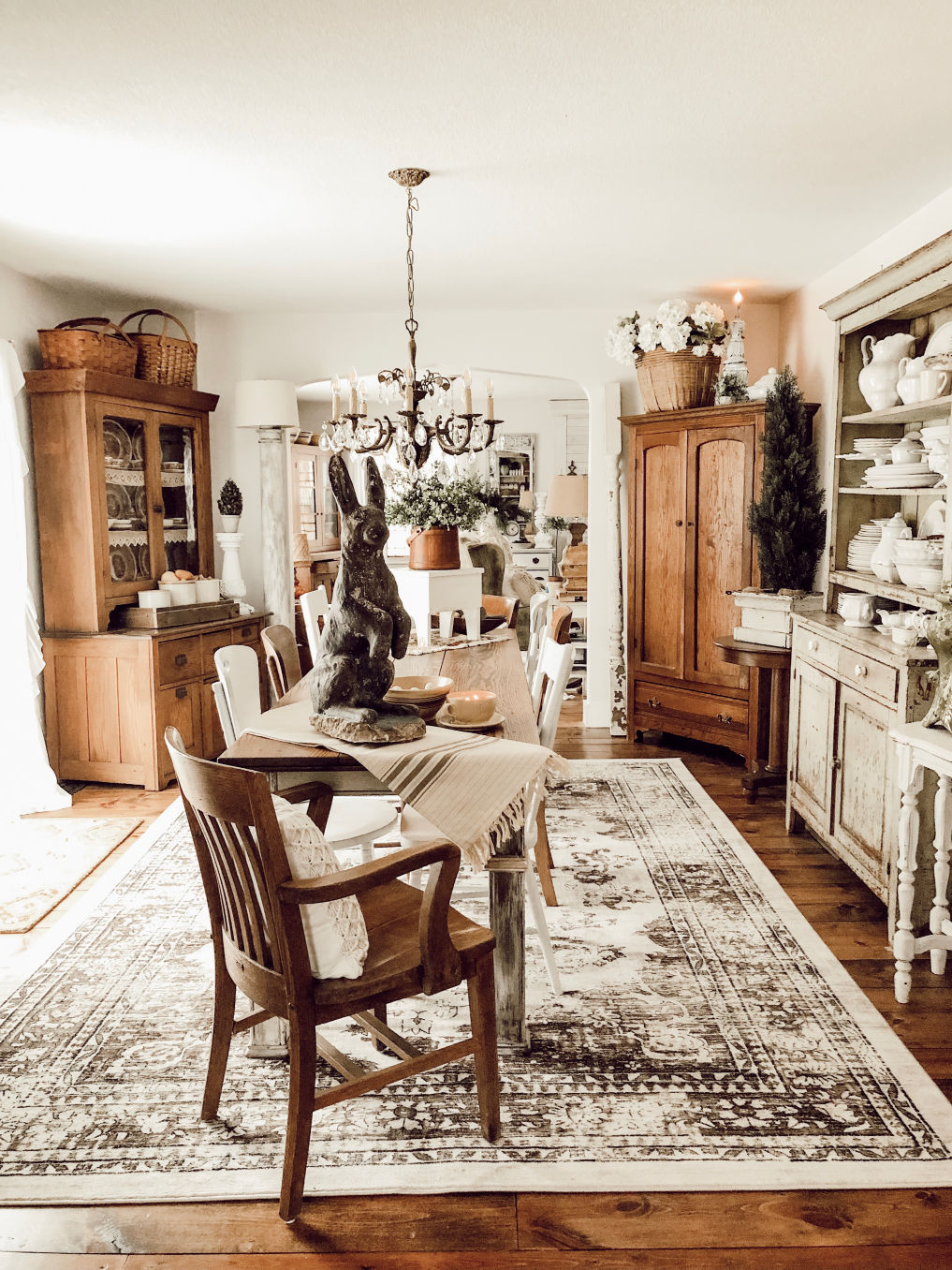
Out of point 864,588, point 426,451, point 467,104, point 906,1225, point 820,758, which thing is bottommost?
point 906,1225

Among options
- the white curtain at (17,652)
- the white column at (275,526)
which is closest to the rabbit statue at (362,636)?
the white curtain at (17,652)

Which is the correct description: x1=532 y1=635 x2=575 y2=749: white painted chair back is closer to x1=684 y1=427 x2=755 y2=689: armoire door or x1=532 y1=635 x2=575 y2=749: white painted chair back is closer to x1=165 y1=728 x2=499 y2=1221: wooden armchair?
x1=165 y1=728 x2=499 y2=1221: wooden armchair

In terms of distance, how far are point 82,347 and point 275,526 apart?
5.33 feet

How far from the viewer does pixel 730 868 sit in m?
3.62

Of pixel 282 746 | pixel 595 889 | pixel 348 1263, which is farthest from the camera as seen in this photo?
pixel 595 889

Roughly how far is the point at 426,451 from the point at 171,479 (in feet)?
7.43

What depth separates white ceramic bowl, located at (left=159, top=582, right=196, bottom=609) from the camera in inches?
201

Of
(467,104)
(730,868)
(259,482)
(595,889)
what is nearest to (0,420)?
(259,482)

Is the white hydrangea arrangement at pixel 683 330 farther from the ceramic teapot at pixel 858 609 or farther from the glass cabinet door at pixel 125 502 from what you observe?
the glass cabinet door at pixel 125 502

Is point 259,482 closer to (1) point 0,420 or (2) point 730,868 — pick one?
(1) point 0,420

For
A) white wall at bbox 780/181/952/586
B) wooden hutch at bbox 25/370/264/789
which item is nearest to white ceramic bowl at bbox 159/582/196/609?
wooden hutch at bbox 25/370/264/789

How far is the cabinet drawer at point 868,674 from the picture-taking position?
3004 millimetres

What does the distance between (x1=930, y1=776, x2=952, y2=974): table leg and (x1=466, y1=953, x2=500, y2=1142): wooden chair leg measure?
1.47 m

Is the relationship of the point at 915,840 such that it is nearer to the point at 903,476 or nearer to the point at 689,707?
the point at 903,476
